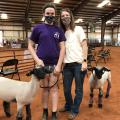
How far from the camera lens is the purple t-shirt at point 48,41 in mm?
3184

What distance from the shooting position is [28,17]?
26.1 meters

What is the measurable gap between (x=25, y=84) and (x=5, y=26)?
29.4 meters

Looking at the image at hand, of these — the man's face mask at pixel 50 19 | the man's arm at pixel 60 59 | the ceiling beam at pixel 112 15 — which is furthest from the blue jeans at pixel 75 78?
the ceiling beam at pixel 112 15

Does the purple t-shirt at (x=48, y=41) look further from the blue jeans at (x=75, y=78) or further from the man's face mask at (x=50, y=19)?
the blue jeans at (x=75, y=78)

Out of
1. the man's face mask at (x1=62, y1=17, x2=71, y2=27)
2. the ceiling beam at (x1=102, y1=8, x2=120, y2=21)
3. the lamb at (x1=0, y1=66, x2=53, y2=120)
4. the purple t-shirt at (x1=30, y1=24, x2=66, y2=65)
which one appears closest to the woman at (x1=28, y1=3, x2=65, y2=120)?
the purple t-shirt at (x1=30, y1=24, x2=66, y2=65)

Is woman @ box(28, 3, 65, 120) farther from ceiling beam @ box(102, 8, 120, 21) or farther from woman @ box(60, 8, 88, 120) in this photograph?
ceiling beam @ box(102, 8, 120, 21)

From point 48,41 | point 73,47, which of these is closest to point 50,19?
point 48,41

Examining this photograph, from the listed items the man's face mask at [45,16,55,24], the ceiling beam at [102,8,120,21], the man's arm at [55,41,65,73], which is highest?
the ceiling beam at [102,8,120,21]

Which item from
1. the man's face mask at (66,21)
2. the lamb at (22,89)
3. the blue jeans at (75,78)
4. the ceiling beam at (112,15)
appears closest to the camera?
the lamb at (22,89)

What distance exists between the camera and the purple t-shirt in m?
3.18

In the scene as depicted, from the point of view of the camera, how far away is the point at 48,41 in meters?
3.18

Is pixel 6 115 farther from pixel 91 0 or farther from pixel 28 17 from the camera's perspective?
pixel 28 17

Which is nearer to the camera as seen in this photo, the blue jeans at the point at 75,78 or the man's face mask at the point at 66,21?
the man's face mask at the point at 66,21

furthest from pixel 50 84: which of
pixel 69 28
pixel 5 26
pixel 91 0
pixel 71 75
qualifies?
pixel 5 26
